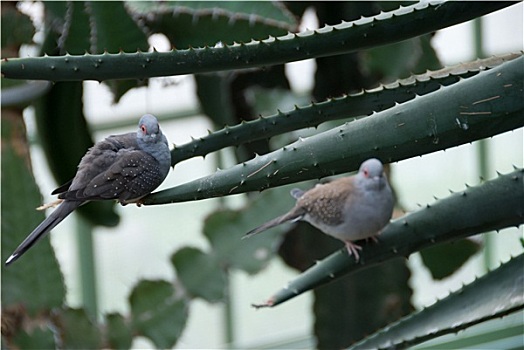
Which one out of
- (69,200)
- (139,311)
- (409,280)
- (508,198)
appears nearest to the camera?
(69,200)

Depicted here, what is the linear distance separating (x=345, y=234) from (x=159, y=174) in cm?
53

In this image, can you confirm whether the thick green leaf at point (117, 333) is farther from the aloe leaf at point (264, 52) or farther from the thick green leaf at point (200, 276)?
the aloe leaf at point (264, 52)

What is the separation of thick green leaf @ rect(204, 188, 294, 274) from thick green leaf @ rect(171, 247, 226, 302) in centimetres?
2

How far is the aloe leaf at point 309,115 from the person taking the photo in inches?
26.9

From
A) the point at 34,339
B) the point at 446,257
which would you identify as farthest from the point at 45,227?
the point at 446,257

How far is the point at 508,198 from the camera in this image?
74 centimetres

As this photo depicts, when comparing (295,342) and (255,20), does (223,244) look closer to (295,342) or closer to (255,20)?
(255,20)

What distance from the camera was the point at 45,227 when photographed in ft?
1.85

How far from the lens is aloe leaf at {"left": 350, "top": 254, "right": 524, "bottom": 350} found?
721 millimetres

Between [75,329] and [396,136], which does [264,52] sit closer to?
[396,136]

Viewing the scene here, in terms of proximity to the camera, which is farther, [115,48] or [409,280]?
[409,280]

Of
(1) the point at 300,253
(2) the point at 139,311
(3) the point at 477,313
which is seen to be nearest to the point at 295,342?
(1) the point at 300,253

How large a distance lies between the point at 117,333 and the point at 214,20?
23.9 inches

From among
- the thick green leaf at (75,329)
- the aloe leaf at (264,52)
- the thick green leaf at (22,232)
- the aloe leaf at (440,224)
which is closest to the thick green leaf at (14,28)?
the thick green leaf at (22,232)
